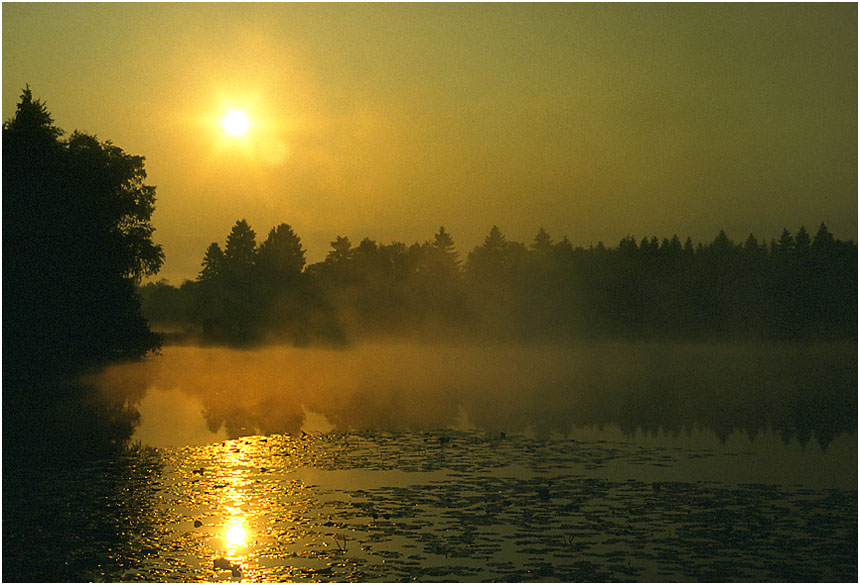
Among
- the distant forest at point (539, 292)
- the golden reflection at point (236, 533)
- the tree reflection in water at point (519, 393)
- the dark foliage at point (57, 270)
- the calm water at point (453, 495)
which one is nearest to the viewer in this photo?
the calm water at point (453, 495)

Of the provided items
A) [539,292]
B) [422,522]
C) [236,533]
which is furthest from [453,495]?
[539,292]

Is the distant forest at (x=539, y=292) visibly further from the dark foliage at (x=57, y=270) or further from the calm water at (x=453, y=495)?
the calm water at (x=453, y=495)

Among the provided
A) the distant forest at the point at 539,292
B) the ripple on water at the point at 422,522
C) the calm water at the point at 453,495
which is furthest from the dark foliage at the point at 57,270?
the distant forest at the point at 539,292

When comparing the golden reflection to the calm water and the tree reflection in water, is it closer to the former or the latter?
the calm water

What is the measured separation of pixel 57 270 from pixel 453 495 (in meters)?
32.5

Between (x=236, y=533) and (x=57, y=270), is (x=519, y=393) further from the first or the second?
(x=236, y=533)

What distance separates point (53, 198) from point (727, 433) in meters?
32.5

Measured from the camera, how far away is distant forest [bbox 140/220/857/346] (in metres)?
126

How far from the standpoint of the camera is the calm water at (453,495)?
43.4ft

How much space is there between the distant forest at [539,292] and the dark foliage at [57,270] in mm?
60838

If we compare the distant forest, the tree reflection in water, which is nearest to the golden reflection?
the tree reflection in water

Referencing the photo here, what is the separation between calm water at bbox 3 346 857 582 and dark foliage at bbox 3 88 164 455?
9099 millimetres

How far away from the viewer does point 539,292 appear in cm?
14488

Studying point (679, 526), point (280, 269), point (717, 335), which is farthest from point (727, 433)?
point (280, 269)
